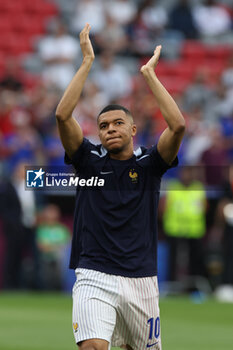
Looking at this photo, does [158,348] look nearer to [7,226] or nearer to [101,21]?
[7,226]

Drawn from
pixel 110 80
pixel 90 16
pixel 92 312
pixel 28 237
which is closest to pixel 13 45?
pixel 90 16

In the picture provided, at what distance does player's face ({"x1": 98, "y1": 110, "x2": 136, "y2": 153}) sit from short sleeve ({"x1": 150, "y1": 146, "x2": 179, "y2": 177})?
0.60 ft

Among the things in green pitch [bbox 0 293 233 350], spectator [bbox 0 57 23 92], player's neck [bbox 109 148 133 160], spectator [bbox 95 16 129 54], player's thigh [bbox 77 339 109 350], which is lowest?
player's thigh [bbox 77 339 109 350]

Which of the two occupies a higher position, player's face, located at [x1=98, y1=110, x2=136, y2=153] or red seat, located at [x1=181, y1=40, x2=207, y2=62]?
red seat, located at [x1=181, y1=40, x2=207, y2=62]

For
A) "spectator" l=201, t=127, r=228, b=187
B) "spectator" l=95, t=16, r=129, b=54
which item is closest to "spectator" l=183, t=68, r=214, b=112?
"spectator" l=95, t=16, r=129, b=54

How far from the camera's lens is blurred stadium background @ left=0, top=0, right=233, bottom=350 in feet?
45.0

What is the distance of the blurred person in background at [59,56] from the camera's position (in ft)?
61.3

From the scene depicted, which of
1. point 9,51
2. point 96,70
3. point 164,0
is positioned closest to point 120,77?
point 96,70

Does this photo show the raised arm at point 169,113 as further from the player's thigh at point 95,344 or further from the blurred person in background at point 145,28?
the blurred person in background at point 145,28

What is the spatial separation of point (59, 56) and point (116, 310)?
1403cm

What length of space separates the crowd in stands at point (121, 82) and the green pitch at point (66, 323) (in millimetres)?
1578

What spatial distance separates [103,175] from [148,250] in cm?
59

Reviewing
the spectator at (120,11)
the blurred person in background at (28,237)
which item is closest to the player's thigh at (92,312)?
the blurred person in background at (28,237)

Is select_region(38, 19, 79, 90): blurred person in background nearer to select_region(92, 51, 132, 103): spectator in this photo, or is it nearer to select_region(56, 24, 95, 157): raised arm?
select_region(92, 51, 132, 103): spectator
